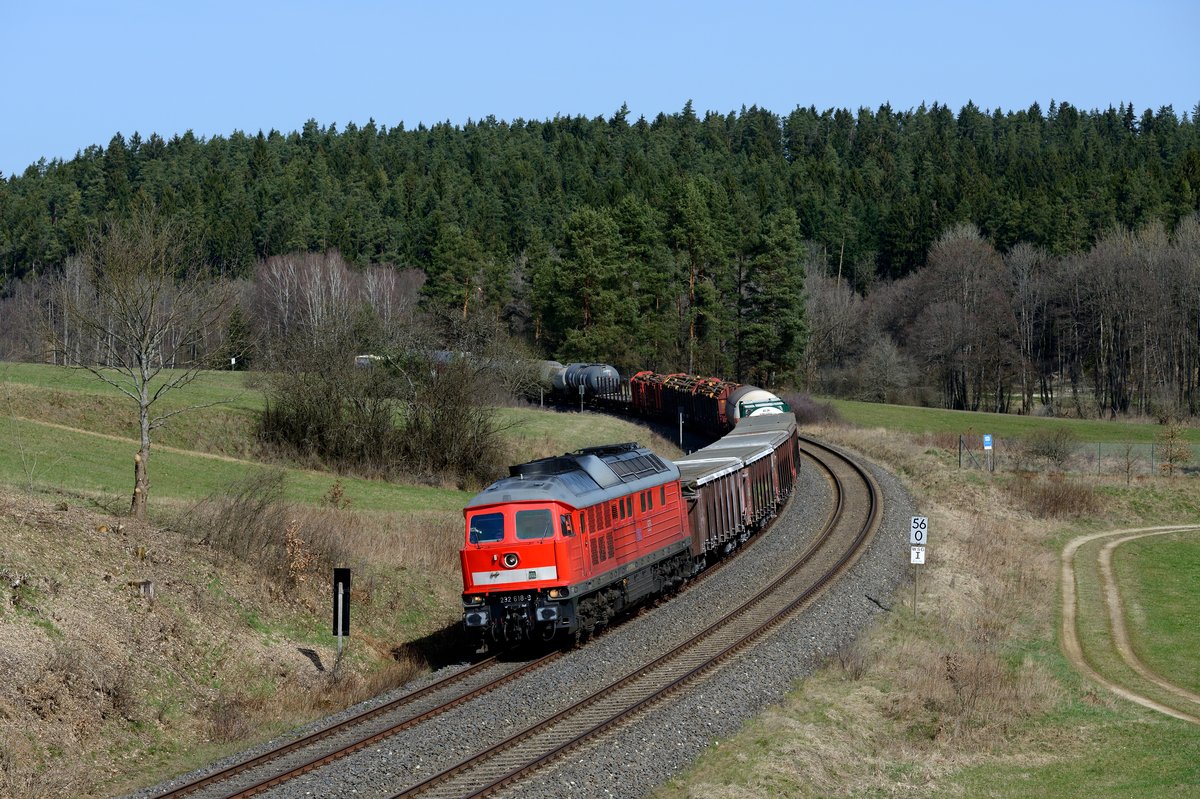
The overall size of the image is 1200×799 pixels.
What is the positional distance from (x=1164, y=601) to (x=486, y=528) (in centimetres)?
2461

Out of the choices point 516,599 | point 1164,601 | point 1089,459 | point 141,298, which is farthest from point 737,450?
point 1089,459

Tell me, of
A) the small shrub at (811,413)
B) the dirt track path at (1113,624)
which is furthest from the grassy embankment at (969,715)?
the small shrub at (811,413)

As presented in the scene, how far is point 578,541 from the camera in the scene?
23047 mm

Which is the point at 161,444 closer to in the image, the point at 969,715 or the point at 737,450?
the point at 737,450

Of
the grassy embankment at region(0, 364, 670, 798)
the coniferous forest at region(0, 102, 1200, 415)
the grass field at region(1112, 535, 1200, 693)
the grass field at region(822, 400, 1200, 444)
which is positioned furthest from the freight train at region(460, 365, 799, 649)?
the grass field at region(822, 400, 1200, 444)

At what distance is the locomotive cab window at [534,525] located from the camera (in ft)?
74.2

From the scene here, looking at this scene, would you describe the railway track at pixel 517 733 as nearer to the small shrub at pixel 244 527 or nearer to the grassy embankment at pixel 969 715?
the grassy embankment at pixel 969 715

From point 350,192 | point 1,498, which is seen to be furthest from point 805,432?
point 350,192

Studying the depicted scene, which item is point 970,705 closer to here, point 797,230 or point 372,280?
point 797,230

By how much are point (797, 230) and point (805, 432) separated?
29600mm

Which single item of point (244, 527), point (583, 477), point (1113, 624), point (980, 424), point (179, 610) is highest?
point (583, 477)

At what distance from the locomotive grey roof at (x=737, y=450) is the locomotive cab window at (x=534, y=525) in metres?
7.61

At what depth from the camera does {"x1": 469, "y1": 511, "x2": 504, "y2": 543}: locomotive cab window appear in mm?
22844

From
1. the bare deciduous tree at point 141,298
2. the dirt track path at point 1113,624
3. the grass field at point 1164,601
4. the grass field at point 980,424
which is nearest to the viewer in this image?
the dirt track path at point 1113,624
